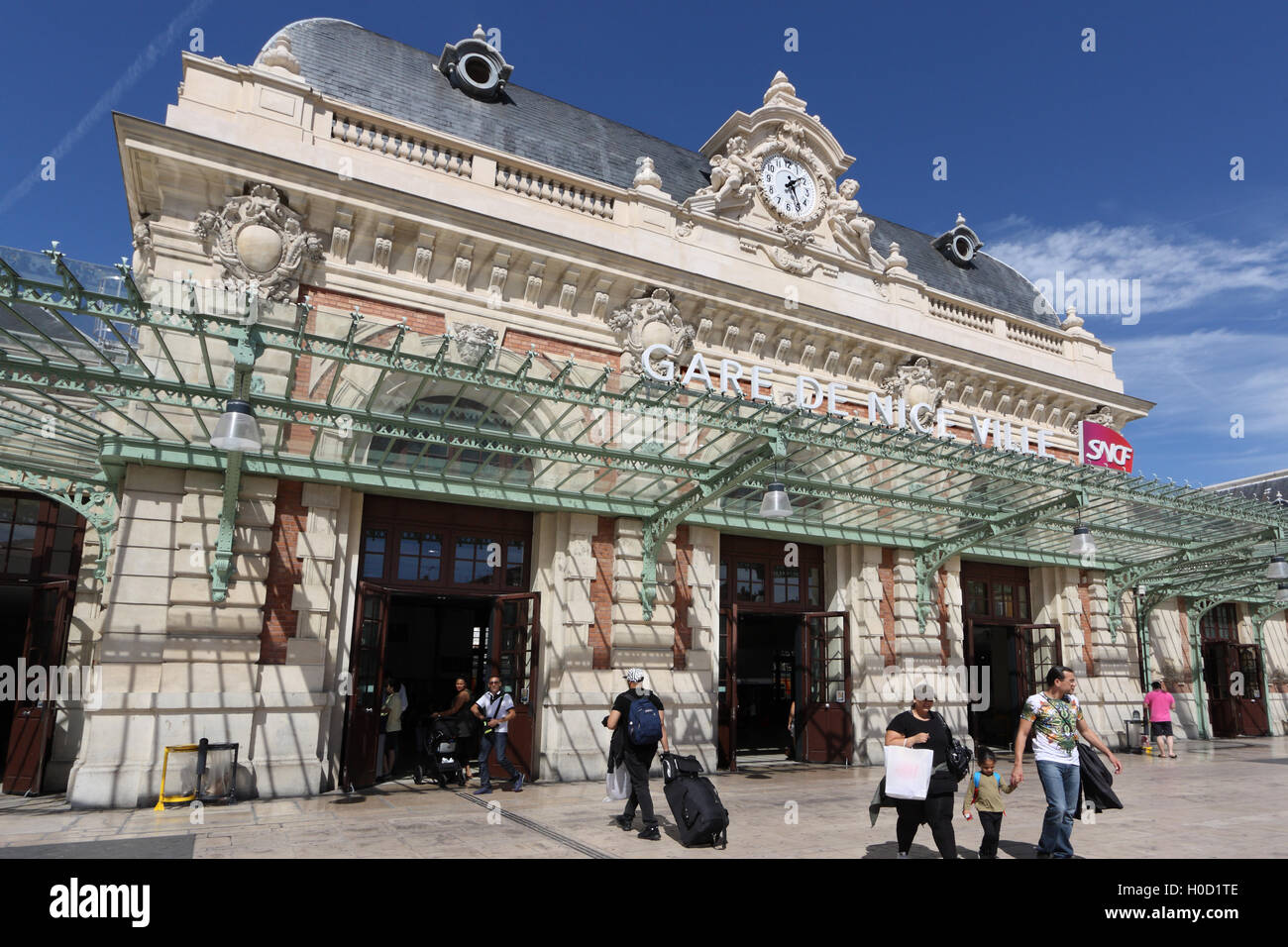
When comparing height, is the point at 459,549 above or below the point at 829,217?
below

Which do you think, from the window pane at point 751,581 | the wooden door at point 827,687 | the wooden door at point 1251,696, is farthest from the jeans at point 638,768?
the wooden door at point 1251,696

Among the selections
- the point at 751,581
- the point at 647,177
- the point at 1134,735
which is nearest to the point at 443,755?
the point at 751,581

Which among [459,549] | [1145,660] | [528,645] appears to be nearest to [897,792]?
[528,645]

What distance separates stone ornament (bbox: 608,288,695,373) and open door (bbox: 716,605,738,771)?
15.7 feet

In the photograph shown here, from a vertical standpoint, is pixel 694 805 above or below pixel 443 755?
above

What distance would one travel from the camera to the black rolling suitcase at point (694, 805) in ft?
25.2

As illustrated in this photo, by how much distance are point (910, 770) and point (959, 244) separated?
18812 mm

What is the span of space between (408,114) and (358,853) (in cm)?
1196

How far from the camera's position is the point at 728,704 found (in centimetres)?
1461

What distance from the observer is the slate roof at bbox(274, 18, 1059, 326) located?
14375mm

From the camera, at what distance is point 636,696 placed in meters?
8.49

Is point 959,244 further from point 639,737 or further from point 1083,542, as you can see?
point 639,737

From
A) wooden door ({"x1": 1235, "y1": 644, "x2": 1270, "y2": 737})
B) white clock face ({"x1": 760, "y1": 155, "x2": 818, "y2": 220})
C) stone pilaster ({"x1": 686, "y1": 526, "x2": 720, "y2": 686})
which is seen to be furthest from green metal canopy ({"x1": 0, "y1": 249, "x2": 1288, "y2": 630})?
wooden door ({"x1": 1235, "y1": 644, "x2": 1270, "y2": 737})

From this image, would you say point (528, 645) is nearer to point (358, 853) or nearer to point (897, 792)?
point (358, 853)
